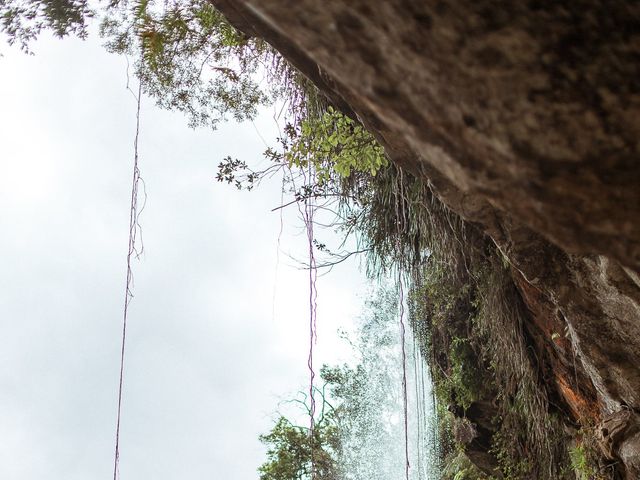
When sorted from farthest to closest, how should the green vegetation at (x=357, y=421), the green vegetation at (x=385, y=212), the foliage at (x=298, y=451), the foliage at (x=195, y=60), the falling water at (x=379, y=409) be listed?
1. the falling water at (x=379, y=409)
2. the green vegetation at (x=357, y=421)
3. the foliage at (x=298, y=451)
4. the foliage at (x=195, y=60)
5. the green vegetation at (x=385, y=212)

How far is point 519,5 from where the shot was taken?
884 millimetres

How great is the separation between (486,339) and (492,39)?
3564mm

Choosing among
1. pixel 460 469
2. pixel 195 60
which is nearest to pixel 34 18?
pixel 195 60

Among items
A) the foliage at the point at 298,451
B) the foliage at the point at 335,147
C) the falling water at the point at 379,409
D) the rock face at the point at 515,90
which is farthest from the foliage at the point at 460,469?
the rock face at the point at 515,90

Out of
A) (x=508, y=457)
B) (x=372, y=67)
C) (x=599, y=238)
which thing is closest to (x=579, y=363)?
(x=508, y=457)

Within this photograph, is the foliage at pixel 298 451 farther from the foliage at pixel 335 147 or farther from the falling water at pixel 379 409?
the foliage at pixel 335 147

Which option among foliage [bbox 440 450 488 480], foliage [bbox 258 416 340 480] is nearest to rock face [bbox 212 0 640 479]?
foliage [bbox 440 450 488 480]

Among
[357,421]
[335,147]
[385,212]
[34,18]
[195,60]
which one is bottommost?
[357,421]

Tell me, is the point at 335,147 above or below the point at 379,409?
above

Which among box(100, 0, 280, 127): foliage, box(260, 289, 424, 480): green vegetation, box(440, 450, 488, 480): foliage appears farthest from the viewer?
box(260, 289, 424, 480): green vegetation

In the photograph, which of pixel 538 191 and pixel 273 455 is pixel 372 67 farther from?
pixel 273 455

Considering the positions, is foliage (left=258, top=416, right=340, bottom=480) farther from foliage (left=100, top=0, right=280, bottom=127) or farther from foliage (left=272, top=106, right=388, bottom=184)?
foliage (left=272, top=106, right=388, bottom=184)

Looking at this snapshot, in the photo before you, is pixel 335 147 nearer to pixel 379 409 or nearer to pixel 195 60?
pixel 195 60

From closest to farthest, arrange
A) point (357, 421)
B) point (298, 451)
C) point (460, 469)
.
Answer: point (460, 469) → point (298, 451) → point (357, 421)
